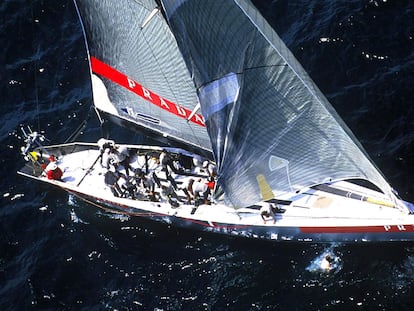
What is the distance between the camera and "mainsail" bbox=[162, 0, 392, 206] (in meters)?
19.5

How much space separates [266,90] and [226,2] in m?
3.19

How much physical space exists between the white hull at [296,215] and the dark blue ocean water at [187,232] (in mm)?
636

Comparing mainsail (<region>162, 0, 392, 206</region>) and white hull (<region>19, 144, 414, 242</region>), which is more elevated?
mainsail (<region>162, 0, 392, 206</region>)

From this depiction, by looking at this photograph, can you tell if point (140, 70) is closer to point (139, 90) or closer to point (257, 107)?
point (139, 90)

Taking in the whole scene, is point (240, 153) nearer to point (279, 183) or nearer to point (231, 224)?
point (279, 183)

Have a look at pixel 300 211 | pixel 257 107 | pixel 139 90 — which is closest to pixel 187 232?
pixel 300 211

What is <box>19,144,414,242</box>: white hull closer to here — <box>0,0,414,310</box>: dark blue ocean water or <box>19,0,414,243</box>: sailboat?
<box>19,0,414,243</box>: sailboat

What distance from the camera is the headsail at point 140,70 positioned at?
23.2 m

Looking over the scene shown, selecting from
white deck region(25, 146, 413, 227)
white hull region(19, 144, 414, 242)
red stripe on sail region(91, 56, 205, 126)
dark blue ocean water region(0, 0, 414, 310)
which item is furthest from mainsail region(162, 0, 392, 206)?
dark blue ocean water region(0, 0, 414, 310)

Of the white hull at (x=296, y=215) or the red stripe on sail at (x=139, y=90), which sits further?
the red stripe on sail at (x=139, y=90)

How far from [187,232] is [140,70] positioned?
7408mm

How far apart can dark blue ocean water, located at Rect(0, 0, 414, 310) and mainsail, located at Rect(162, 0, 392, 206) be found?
3.81m

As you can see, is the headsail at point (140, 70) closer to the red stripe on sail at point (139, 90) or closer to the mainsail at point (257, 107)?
the red stripe on sail at point (139, 90)

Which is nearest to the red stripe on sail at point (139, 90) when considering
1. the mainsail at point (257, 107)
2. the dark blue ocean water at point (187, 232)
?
the mainsail at point (257, 107)
